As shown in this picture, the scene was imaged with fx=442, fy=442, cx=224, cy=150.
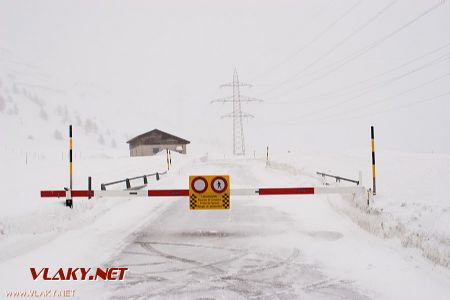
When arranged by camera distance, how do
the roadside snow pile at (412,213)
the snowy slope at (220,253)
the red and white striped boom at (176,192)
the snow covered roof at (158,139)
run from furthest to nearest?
1. the snow covered roof at (158,139)
2. the red and white striped boom at (176,192)
3. the roadside snow pile at (412,213)
4. the snowy slope at (220,253)

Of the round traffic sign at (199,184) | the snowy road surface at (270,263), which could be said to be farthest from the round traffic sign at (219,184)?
the snowy road surface at (270,263)

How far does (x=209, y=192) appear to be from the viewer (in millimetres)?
8523

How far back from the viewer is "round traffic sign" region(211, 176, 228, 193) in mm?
8512

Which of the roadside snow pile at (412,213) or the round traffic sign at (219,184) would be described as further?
the round traffic sign at (219,184)

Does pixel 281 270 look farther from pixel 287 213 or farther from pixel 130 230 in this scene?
pixel 287 213

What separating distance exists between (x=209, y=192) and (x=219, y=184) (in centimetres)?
25

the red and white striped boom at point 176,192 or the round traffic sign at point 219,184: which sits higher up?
the round traffic sign at point 219,184

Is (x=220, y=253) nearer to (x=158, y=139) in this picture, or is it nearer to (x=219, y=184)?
(x=219, y=184)

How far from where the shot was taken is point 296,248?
675 centimetres

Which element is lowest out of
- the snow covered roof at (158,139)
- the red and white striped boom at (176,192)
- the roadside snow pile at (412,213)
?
the roadside snow pile at (412,213)

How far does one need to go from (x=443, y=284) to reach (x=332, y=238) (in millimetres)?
2446

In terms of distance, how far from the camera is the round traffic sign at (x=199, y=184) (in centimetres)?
850

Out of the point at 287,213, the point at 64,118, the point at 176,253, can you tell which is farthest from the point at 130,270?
the point at 64,118

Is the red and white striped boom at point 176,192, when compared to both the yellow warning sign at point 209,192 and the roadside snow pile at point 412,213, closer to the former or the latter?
the yellow warning sign at point 209,192
